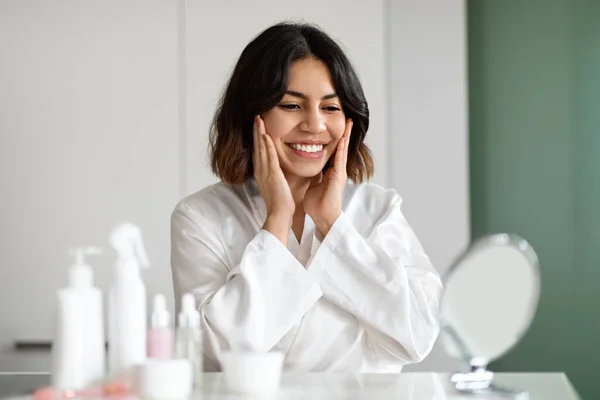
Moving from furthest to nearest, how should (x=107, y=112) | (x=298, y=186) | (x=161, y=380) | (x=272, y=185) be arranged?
1. (x=107, y=112)
2. (x=298, y=186)
3. (x=272, y=185)
4. (x=161, y=380)

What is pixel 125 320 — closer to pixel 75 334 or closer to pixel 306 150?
pixel 75 334

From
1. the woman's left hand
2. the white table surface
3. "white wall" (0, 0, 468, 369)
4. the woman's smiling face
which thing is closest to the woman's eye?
the woman's smiling face

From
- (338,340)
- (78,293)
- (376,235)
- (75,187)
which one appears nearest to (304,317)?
(338,340)

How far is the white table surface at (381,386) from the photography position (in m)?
1.34

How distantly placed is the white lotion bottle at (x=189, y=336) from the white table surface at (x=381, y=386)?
0.12 feet

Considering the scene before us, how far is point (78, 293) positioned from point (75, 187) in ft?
5.45

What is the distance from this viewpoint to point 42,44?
9.68ft

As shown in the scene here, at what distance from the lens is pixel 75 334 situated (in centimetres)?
133

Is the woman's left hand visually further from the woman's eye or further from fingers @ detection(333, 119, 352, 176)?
the woman's eye

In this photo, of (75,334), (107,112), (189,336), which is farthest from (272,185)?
(107,112)

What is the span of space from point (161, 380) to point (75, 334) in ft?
0.47

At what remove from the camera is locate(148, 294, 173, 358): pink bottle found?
1.39 metres

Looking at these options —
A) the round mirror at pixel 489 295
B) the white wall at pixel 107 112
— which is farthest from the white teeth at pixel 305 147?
the white wall at pixel 107 112

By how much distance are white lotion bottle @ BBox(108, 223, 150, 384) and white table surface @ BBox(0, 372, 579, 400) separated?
11 centimetres
